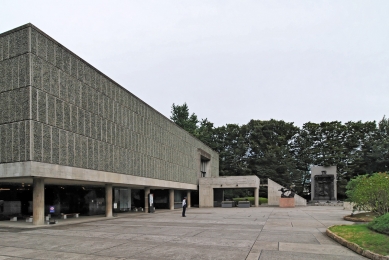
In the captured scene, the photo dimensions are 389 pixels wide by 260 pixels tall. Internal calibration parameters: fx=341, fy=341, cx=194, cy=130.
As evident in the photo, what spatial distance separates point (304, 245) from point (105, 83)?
20620 millimetres

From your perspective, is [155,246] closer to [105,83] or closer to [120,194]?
[105,83]

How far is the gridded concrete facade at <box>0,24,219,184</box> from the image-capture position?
20.2 m

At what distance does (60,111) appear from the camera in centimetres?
2225

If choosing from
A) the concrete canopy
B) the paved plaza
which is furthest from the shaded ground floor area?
the concrete canopy

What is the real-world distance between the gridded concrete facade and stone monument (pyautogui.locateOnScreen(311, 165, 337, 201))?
1479 inches

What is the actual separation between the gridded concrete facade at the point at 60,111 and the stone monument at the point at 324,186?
37560mm

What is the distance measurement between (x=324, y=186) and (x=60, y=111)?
49725mm

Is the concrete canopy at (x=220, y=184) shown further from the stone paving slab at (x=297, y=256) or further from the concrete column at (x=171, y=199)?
the stone paving slab at (x=297, y=256)

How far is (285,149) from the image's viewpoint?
72.3 metres

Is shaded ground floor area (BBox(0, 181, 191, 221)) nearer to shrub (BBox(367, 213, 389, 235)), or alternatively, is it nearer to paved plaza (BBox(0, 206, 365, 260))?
paved plaza (BBox(0, 206, 365, 260))

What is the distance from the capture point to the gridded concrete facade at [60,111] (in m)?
20.2

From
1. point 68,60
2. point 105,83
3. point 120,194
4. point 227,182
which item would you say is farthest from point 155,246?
point 227,182

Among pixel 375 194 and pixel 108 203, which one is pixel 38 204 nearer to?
pixel 108 203

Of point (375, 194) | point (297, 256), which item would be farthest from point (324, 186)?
point (297, 256)
